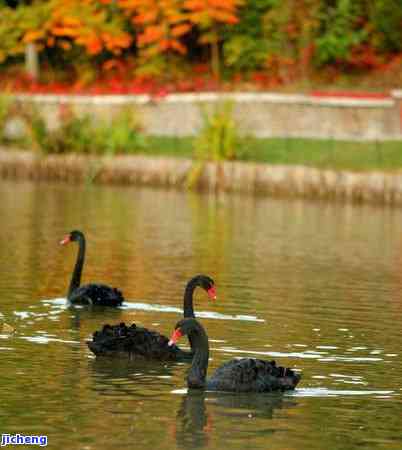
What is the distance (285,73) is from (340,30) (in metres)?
1.81

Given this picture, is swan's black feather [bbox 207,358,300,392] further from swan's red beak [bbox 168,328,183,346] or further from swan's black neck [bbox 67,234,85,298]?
swan's black neck [bbox 67,234,85,298]

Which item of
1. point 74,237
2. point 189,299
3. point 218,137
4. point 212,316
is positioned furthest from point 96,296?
point 218,137

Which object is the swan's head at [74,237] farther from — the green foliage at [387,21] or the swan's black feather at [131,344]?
the green foliage at [387,21]

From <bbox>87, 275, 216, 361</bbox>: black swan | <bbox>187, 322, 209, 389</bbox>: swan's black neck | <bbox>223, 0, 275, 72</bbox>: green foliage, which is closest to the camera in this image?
<bbox>187, 322, 209, 389</bbox>: swan's black neck

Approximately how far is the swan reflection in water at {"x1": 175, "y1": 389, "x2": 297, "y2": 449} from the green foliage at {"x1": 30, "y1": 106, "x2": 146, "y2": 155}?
2724 centimetres

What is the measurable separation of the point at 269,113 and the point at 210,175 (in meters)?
5.11

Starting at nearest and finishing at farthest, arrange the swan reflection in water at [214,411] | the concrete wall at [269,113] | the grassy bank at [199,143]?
the swan reflection in water at [214,411], the grassy bank at [199,143], the concrete wall at [269,113]

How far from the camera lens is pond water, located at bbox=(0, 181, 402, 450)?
14750 mm

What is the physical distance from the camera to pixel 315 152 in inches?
1673

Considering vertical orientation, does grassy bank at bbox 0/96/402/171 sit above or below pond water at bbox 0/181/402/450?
above

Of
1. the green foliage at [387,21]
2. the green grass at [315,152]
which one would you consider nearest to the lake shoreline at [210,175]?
the green grass at [315,152]

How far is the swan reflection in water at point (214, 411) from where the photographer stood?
47.4ft

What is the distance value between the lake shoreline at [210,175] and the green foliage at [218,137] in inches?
13.4

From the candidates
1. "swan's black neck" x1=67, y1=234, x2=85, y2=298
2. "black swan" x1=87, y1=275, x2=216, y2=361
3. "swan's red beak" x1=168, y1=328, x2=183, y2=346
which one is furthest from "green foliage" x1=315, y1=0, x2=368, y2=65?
"swan's red beak" x1=168, y1=328, x2=183, y2=346
